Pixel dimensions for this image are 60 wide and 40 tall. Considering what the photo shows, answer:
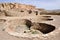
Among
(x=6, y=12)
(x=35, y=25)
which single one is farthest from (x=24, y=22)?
(x=6, y=12)

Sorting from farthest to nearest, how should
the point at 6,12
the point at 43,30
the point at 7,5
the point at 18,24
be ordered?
the point at 7,5 < the point at 6,12 < the point at 18,24 < the point at 43,30

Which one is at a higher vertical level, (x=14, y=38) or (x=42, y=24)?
(x=14, y=38)

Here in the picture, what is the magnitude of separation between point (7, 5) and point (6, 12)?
14729mm

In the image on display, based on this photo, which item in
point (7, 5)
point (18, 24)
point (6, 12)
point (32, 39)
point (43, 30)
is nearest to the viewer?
point (32, 39)

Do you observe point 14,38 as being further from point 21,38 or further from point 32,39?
point 32,39

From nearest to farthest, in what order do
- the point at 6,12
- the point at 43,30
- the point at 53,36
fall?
the point at 53,36 < the point at 43,30 < the point at 6,12

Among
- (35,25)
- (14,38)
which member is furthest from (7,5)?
(14,38)

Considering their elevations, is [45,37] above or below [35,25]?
above

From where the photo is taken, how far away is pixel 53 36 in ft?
20.3

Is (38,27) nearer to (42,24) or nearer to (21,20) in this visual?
(42,24)

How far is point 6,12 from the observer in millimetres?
16422

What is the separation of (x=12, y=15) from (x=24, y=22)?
3849 millimetres

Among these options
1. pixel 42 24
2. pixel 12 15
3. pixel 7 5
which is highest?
pixel 42 24

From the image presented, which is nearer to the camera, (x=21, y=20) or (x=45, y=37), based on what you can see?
(x=45, y=37)
